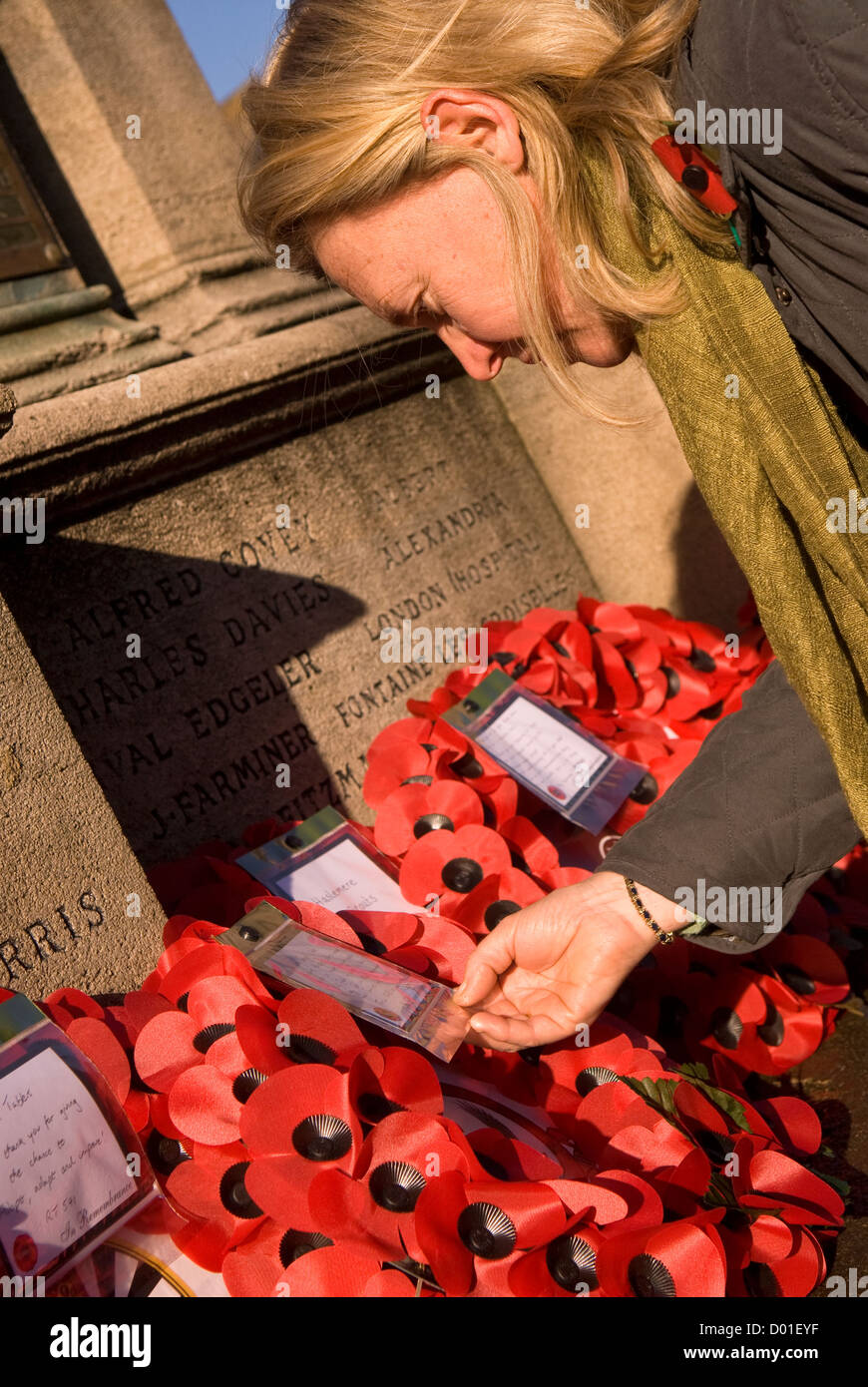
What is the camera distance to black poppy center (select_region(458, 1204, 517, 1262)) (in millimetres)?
1172

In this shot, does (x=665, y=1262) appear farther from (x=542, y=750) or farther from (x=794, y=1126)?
(x=542, y=750)

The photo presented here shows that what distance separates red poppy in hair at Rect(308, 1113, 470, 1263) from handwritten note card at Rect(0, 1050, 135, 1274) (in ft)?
0.87

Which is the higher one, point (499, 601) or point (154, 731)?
point (154, 731)

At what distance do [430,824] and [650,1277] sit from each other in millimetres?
999

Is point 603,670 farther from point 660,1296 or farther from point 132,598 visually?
point 660,1296

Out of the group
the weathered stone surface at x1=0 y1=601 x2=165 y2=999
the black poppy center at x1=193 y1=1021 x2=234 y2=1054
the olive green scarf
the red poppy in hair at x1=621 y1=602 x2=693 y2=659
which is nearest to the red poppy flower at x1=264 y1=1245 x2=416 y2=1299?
the black poppy center at x1=193 y1=1021 x2=234 y2=1054

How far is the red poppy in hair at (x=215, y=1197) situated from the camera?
1256 millimetres

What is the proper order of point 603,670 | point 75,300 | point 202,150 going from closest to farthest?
point 603,670 < point 75,300 < point 202,150

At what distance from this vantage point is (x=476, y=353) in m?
1.71

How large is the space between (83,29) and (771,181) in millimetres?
2630

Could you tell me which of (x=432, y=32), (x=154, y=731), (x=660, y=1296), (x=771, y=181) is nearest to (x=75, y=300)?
(x=154, y=731)

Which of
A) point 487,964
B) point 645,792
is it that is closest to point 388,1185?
point 487,964

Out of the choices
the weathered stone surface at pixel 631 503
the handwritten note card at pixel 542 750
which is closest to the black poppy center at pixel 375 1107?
the handwritten note card at pixel 542 750

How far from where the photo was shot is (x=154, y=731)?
2.20 m
